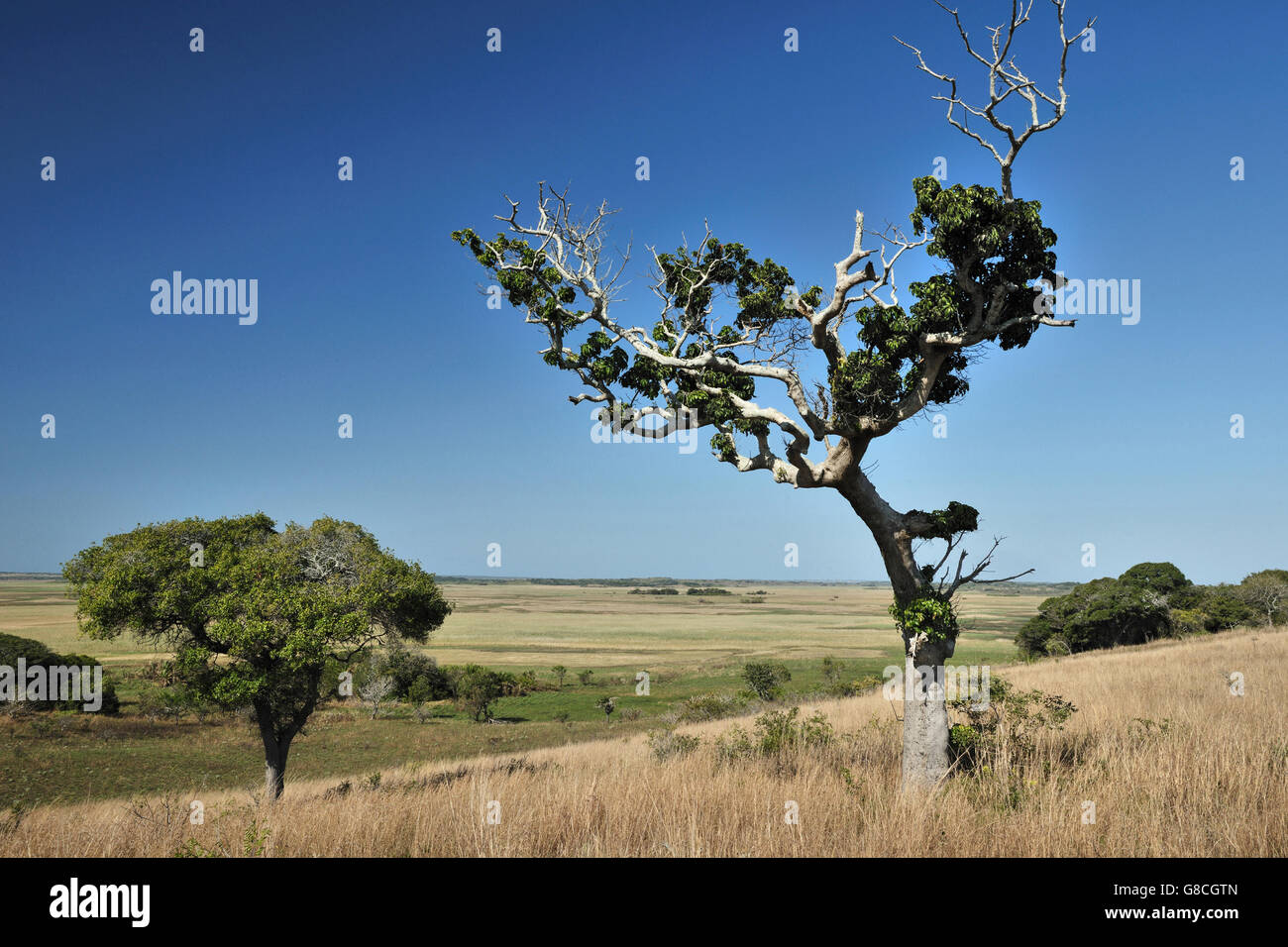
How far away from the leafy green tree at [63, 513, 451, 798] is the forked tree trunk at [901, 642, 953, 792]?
14551 millimetres

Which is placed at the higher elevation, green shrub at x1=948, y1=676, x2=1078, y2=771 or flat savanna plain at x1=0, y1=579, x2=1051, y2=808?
green shrub at x1=948, y1=676, x2=1078, y2=771

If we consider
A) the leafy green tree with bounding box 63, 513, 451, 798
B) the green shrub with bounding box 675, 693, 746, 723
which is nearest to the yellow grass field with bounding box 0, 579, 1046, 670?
the green shrub with bounding box 675, 693, 746, 723

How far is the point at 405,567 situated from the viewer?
19375mm

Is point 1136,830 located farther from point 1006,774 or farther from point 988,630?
point 988,630

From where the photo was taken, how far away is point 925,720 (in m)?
8.05

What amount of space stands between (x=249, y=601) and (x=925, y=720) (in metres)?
16.7

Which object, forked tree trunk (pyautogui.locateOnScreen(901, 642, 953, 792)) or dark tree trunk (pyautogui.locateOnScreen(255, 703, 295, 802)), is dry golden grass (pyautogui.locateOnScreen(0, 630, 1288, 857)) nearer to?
forked tree trunk (pyautogui.locateOnScreen(901, 642, 953, 792))

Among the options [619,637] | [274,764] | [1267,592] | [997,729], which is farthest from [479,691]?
[619,637]

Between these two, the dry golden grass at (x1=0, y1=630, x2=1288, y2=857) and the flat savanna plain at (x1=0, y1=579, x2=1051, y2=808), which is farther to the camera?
the flat savanna plain at (x1=0, y1=579, x2=1051, y2=808)

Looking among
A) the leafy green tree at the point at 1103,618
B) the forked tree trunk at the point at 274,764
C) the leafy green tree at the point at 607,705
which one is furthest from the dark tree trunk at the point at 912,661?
the leafy green tree at the point at 1103,618

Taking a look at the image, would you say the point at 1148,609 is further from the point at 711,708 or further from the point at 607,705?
the point at 607,705

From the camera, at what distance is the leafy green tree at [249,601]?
17000mm

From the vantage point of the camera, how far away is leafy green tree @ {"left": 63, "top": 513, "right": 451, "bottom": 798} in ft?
55.8
